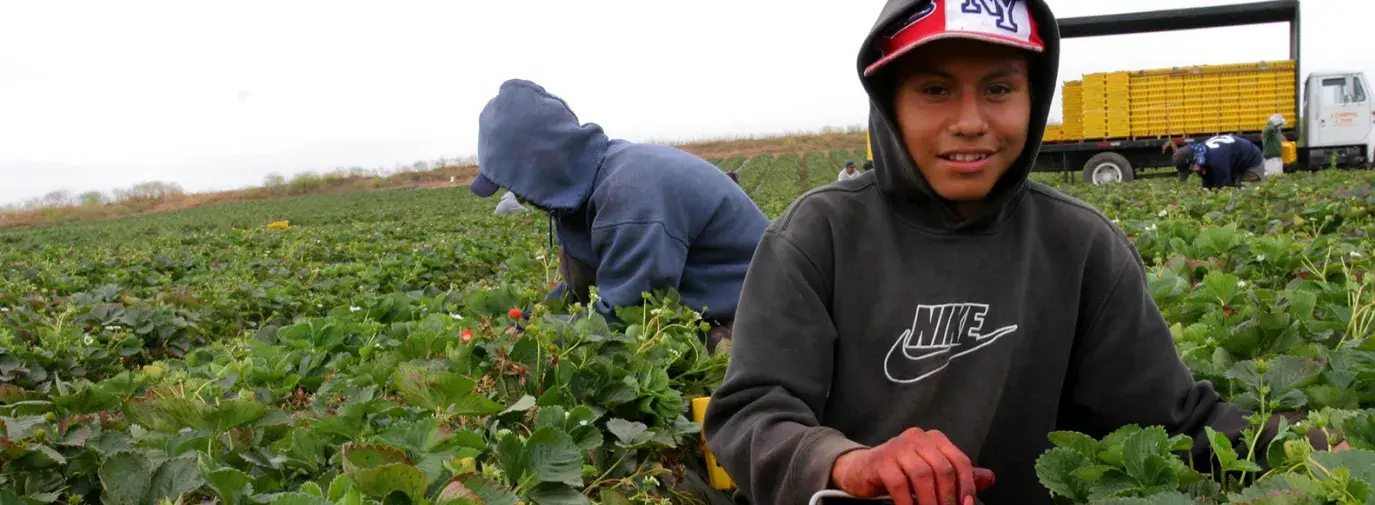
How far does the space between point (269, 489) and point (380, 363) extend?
79 centimetres

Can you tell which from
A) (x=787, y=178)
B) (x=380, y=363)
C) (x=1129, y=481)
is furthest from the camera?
(x=787, y=178)

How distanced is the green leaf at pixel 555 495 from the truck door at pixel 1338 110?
21.5 metres

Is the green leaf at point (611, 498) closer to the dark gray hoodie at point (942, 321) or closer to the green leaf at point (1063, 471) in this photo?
the dark gray hoodie at point (942, 321)

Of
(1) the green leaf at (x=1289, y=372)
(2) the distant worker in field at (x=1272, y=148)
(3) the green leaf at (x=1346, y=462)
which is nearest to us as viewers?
(3) the green leaf at (x=1346, y=462)

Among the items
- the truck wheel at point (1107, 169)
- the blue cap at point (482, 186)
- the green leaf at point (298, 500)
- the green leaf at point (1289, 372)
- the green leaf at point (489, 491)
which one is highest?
the blue cap at point (482, 186)

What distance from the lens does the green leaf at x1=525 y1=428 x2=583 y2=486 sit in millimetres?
1661

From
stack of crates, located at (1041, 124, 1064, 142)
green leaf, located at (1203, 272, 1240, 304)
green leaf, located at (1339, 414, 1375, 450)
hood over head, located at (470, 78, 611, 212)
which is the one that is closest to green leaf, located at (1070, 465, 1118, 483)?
green leaf, located at (1339, 414, 1375, 450)

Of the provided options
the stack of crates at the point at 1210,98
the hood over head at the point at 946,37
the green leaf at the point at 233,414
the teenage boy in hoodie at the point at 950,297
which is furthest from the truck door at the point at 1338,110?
the green leaf at the point at 233,414

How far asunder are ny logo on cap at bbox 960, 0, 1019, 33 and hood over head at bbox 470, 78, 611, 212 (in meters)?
2.21

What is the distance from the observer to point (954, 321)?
5.22 ft

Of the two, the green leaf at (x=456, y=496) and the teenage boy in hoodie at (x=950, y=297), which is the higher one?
the teenage boy in hoodie at (x=950, y=297)

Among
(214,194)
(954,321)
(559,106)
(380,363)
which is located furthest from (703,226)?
(214,194)

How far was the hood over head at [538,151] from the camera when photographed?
3.49 m

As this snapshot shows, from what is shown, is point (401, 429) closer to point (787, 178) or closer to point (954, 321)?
point (954, 321)
